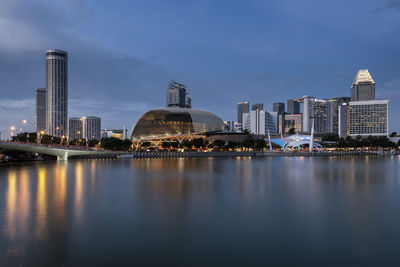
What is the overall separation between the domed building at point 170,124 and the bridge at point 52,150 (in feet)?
167

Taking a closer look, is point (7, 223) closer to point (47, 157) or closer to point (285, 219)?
point (285, 219)

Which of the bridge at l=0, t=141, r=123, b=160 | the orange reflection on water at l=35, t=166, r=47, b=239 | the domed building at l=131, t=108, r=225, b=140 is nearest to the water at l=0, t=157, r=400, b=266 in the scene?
the orange reflection on water at l=35, t=166, r=47, b=239

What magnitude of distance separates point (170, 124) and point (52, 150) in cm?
7375

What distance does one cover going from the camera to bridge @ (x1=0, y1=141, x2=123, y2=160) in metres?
73.4

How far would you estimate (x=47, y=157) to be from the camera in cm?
9619

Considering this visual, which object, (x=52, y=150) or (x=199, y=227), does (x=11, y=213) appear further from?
(x=52, y=150)

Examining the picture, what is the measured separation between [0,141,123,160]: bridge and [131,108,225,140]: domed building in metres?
50.9

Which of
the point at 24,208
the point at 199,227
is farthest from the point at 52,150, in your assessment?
the point at 199,227

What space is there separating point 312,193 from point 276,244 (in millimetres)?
14020

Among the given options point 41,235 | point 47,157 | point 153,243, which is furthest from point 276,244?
point 47,157

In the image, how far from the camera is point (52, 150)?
253 ft

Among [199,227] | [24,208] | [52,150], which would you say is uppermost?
[52,150]

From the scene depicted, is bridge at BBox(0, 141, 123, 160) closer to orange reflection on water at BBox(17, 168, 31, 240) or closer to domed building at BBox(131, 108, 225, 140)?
orange reflection on water at BBox(17, 168, 31, 240)

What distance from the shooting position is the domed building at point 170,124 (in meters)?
145
